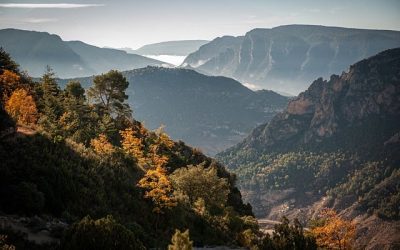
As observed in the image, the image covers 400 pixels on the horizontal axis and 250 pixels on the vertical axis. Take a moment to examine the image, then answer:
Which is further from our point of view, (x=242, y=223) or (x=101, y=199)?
(x=242, y=223)

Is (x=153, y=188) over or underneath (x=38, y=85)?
underneath

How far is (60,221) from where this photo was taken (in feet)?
108

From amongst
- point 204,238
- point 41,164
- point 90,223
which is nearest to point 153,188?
point 204,238

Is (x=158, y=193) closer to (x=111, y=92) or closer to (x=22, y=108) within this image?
(x=22, y=108)

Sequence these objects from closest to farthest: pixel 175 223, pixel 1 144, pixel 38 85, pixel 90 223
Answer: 1. pixel 90 223
2. pixel 1 144
3. pixel 175 223
4. pixel 38 85

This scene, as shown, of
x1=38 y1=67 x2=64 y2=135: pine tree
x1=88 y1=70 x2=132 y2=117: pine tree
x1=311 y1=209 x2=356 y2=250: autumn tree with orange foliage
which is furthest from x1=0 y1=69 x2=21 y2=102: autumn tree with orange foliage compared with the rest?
x1=311 y1=209 x2=356 y2=250: autumn tree with orange foliage

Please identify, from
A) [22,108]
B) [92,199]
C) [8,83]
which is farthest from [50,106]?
[92,199]

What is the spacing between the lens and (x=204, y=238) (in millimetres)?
47625

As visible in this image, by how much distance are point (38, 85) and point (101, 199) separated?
69.4 meters

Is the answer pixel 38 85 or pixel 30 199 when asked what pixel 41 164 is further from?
pixel 38 85

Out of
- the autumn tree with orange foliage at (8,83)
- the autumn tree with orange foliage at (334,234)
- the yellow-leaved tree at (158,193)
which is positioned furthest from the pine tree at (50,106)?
the autumn tree with orange foliage at (334,234)

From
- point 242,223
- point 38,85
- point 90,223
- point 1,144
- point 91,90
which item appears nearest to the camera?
point 90,223

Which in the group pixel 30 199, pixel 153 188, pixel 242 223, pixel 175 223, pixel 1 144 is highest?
pixel 1 144

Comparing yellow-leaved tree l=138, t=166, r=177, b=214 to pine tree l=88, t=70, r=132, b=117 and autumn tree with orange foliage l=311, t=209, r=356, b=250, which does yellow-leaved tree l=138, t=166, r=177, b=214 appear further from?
pine tree l=88, t=70, r=132, b=117
